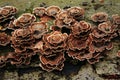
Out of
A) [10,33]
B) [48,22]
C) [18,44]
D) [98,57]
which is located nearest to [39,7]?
[48,22]

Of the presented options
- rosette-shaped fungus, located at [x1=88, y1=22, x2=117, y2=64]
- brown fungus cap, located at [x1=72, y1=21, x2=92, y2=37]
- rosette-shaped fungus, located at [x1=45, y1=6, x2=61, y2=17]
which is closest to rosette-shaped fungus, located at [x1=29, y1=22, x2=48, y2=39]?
rosette-shaped fungus, located at [x1=45, y1=6, x2=61, y2=17]

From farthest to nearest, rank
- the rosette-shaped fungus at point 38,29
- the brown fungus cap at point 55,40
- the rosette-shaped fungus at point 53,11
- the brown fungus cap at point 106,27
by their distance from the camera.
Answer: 1. the rosette-shaped fungus at point 53,11
2. the rosette-shaped fungus at point 38,29
3. the brown fungus cap at point 106,27
4. the brown fungus cap at point 55,40

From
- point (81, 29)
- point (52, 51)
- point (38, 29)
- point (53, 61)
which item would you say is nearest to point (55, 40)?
point (52, 51)

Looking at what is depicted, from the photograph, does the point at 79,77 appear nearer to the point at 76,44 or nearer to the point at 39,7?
the point at 76,44

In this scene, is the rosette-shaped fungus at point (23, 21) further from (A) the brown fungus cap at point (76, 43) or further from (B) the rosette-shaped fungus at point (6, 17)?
(A) the brown fungus cap at point (76, 43)

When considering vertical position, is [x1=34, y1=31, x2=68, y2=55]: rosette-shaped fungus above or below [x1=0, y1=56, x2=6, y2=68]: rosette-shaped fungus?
above

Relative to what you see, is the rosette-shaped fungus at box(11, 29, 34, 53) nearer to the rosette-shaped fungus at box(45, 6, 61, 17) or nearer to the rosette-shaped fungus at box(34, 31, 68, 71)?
the rosette-shaped fungus at box(34, 31, 68, 71)

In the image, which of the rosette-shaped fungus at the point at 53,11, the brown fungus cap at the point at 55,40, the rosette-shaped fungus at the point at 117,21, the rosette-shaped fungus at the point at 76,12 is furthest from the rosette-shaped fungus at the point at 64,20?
the rosette-shaped fungus at the point at 117,21
